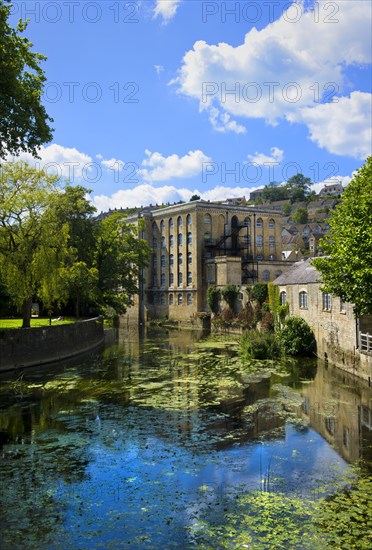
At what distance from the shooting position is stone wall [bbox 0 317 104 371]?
25.7 metres

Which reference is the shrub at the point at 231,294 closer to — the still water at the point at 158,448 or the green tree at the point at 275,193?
the still water at the point at 158,448

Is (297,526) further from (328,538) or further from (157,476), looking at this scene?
(157,476)

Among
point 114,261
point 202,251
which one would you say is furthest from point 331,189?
point 114,261

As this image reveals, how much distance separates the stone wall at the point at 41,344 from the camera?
25.7 m

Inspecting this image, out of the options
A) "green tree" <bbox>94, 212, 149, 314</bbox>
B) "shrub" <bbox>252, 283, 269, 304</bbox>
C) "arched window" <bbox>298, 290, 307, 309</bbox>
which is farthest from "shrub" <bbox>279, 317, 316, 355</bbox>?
"green tree" <bbox>94, 212, 149, 314</bbox>

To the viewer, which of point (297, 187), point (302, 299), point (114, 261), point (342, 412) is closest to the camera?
point (342, 412)

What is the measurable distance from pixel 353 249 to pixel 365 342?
221 inches

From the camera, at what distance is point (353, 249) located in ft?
64.9

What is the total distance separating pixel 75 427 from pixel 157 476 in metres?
4.85

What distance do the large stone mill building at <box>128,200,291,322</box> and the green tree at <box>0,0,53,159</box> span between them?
4163cm

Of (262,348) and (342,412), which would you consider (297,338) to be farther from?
(342,412)

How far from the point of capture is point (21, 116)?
722 inches

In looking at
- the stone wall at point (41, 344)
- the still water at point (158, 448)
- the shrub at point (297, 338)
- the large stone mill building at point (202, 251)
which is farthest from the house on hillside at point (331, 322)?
the large stone mill building at point (202, 251)

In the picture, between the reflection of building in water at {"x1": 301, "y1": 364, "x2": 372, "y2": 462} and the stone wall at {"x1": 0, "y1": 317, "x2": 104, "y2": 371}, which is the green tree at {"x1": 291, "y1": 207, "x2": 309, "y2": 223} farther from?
the reflection of building in water at {"x1": 301, "y1": 364, "x2": 372, "y2": 462}
